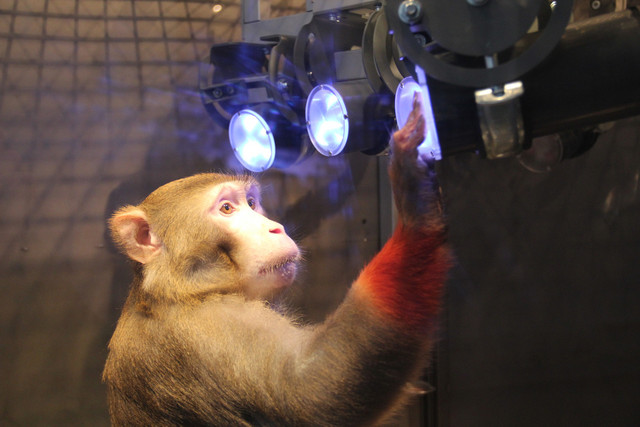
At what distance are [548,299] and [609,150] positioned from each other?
2.38 ft

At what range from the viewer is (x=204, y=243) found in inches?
72.3

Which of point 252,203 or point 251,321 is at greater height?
point 252,203

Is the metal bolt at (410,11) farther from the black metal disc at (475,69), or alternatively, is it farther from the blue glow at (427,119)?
the blue glow at (427,119)

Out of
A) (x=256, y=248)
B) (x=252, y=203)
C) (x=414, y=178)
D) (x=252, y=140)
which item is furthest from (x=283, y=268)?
(x=252, y=140)

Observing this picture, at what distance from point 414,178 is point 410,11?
0.39 meters

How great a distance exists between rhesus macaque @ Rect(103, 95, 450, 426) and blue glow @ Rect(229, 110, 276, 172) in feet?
1.27

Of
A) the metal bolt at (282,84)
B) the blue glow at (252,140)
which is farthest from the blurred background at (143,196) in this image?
the metal bolt at (282,84)

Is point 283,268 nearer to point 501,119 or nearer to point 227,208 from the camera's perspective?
point 227,208

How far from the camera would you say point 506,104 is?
1.27 metres

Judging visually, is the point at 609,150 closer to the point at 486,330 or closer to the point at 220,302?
the point at 486,330

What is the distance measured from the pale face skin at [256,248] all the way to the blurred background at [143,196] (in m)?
1.02

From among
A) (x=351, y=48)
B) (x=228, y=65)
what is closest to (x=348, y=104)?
(x=351, y=48)

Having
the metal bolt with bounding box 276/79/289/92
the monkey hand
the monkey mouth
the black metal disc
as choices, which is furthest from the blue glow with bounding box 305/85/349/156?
the black metal disc

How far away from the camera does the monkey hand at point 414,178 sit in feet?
4.55
